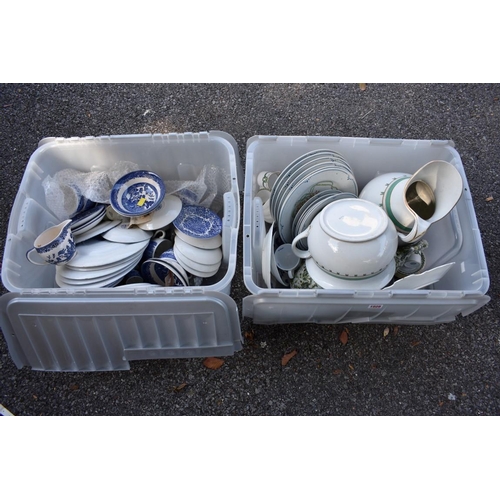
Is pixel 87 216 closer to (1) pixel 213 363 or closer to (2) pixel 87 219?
(2) pixel 87 219

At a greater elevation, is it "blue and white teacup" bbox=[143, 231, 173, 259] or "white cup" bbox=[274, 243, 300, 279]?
"blue and white teacup" bbox=[143, 231, 173, 259]

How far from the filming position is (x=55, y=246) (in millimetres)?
982

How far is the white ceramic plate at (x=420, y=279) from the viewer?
941mm

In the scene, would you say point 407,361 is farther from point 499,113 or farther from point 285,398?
point 499,113

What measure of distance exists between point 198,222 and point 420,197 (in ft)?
1.84

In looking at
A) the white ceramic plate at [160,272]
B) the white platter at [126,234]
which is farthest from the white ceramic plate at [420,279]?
the white platter at [126,234]

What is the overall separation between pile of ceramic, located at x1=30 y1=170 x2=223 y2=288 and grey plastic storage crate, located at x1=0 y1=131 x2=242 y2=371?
69mm

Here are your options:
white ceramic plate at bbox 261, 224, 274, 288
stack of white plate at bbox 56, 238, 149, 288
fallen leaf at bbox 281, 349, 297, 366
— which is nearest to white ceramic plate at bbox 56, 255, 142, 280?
stack of white plate at bbox 56, 238, 149, 288

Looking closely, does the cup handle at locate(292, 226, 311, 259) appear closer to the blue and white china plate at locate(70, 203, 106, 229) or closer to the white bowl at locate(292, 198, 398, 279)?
the white bowl at locate(292, 198, 398, 279)

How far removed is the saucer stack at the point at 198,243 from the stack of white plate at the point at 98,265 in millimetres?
112

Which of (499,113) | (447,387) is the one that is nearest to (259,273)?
(447,387)

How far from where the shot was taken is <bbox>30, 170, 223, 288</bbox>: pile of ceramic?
3.43 ft

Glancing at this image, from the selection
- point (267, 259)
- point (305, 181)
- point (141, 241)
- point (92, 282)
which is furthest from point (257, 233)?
point (92, 282)
